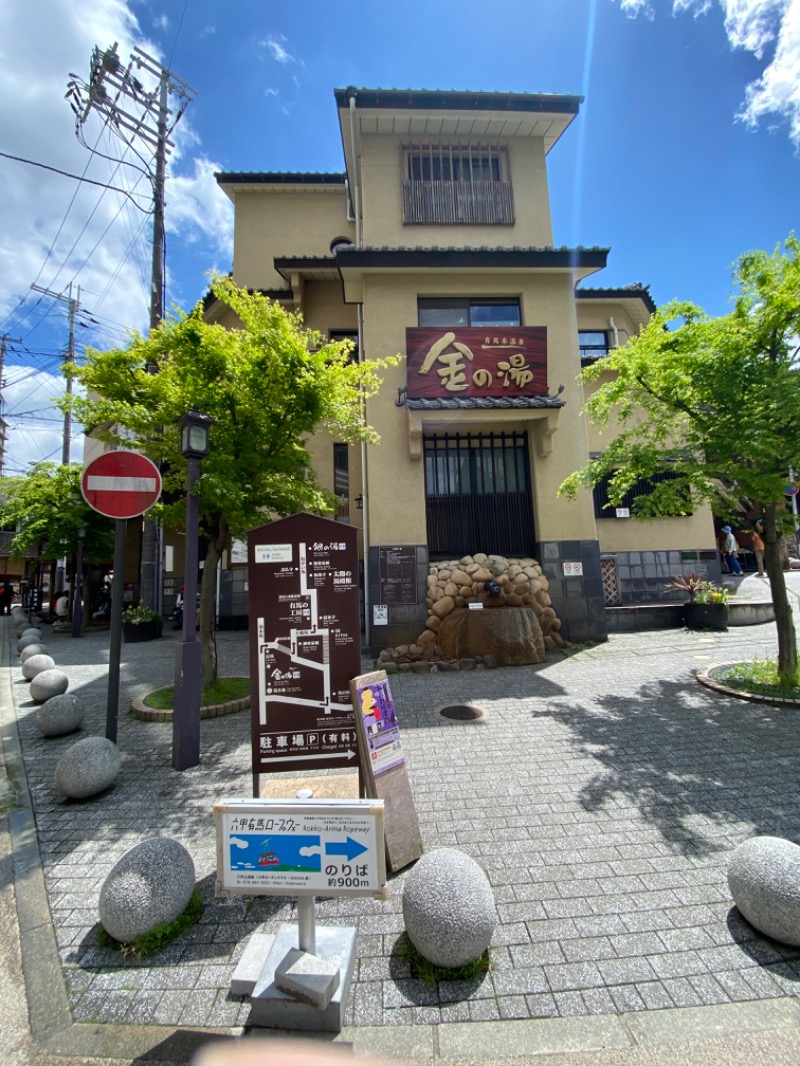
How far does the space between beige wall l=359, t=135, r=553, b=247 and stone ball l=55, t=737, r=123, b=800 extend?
12.6m

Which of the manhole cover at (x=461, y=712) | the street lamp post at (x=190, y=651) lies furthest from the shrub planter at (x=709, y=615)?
the street lamp post at (x=190, y=651)

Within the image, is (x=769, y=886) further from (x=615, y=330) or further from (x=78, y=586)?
(x=78, y=586)

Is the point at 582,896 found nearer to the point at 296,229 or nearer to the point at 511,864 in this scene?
the point at 511,864

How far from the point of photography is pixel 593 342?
15.5 m

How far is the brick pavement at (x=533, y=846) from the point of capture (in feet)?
8.12

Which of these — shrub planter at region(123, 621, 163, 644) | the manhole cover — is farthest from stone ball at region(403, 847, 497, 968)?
shrub planter at region(123, 621, 163, 644)

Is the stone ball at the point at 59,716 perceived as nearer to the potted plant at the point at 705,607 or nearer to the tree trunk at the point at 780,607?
the tree trunk at the point at 780,607

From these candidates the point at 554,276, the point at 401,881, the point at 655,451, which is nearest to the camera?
the point at 401,881

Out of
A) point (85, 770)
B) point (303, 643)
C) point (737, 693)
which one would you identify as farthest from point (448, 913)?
point (737, 693)

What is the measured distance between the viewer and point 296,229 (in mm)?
17109

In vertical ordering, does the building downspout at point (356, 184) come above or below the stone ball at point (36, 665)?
above

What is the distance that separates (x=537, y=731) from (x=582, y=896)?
9.74ft

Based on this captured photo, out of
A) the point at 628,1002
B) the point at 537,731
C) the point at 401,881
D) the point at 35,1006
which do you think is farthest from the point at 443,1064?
the point at 537,731

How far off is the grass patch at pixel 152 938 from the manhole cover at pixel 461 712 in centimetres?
421
